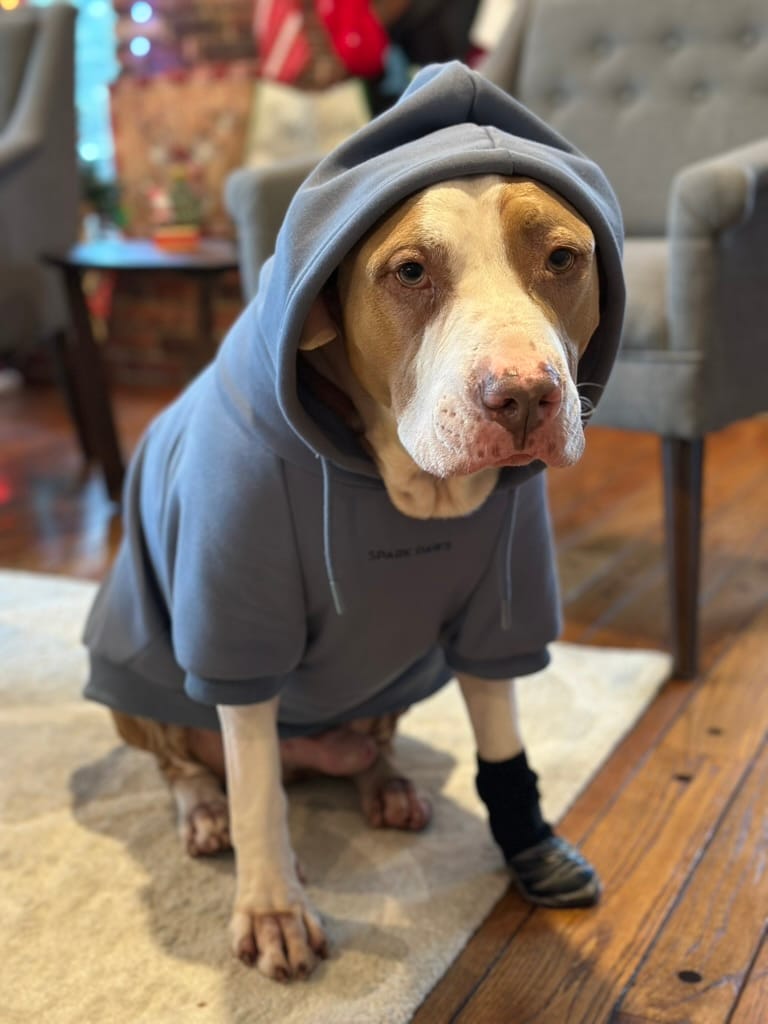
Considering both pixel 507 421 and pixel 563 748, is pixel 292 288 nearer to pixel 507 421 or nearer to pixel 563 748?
pixel 507 421

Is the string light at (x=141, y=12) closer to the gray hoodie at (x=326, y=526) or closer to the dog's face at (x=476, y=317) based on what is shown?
the gray hoodie at (x=326, y=526)

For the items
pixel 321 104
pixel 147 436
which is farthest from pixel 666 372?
pixel 321 104

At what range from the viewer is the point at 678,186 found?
63.1 inches

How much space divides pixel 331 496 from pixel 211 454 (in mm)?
126

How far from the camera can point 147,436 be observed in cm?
142

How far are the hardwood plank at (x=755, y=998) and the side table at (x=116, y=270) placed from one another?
182 cm

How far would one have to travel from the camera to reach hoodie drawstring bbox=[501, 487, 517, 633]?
1.18m

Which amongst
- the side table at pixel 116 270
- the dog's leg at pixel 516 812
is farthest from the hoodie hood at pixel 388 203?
the side table at pixel 116 270

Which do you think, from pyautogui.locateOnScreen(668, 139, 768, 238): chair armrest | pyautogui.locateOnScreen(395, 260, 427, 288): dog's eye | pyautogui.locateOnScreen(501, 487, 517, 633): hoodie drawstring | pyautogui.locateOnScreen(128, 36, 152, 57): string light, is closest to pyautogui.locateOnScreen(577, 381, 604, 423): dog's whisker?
pyautogui.locateOnScreen(501, 487, 517, 633): hoodie drawstring

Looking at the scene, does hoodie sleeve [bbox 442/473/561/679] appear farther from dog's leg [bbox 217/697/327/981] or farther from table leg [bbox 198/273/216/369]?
table leg [bbox 198/273/216/369]

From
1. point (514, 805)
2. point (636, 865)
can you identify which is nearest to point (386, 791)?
point (514, 805)

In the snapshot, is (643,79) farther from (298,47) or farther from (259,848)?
(259,848)

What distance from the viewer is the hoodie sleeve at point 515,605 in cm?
120

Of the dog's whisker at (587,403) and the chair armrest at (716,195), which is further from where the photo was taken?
the chair armrest at (716,195)
